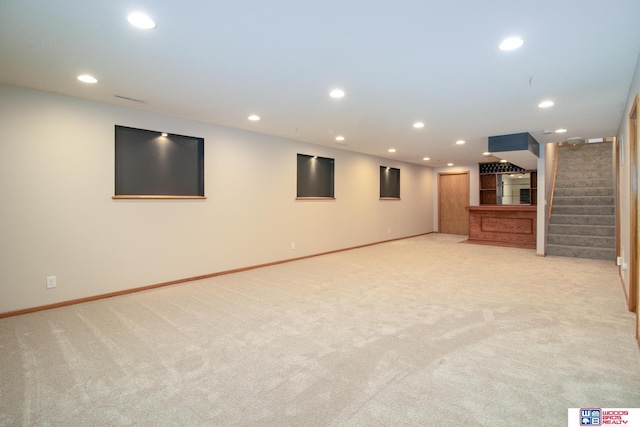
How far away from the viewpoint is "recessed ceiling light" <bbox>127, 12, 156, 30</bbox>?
209cm

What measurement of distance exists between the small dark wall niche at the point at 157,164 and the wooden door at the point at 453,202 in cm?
874

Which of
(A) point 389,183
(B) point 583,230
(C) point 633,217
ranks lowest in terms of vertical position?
(B) point 583,230

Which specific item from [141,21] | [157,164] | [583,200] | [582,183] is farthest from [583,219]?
[141,21]

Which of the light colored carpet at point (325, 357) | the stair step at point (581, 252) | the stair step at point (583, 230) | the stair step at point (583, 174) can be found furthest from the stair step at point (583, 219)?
the light colored carpet at point (325, 357)

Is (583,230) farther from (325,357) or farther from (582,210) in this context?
(325,357)

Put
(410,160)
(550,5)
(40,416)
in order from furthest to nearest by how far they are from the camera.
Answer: (410,160)
(550,5)
(40,416)

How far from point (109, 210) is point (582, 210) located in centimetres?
923

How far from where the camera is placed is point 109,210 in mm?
4035

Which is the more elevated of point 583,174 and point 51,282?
point 583,174

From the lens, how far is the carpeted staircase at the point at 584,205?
6656 millimetres

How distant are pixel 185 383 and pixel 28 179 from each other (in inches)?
118

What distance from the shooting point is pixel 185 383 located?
2113 mm

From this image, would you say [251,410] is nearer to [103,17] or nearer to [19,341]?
[19,341]

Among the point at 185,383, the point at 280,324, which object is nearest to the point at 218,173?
the point at 280,324
